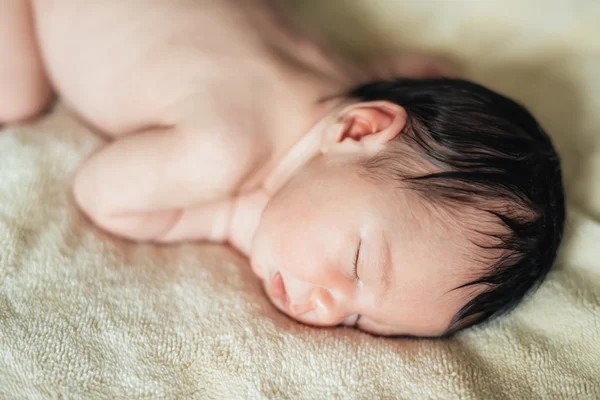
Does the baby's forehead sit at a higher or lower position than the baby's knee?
higher

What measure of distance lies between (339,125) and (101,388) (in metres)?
0.55

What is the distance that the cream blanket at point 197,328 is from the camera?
753mm

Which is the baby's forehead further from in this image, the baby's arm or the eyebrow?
the baby's arm

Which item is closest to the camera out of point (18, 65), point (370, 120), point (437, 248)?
point (437, 248)

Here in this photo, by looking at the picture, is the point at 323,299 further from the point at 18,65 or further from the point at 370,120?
the point at 18,65

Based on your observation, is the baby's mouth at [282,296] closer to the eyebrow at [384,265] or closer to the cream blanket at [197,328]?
the cream blanket at [197,328]

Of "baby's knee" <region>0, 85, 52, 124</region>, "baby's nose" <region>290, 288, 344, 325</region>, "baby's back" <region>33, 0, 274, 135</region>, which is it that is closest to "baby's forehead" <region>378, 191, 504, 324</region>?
"baby's nose" <region>290, 288, 344, 325</region>

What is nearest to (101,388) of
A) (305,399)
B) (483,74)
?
(305,399)

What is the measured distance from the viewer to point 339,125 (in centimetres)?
90

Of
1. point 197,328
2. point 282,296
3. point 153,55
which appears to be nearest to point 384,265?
point 282,296

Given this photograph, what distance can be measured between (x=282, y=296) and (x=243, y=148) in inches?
10.4

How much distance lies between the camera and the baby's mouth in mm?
861

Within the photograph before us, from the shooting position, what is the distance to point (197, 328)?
0.82 m

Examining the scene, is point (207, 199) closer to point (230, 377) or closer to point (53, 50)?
Answer: point (230, 377)
